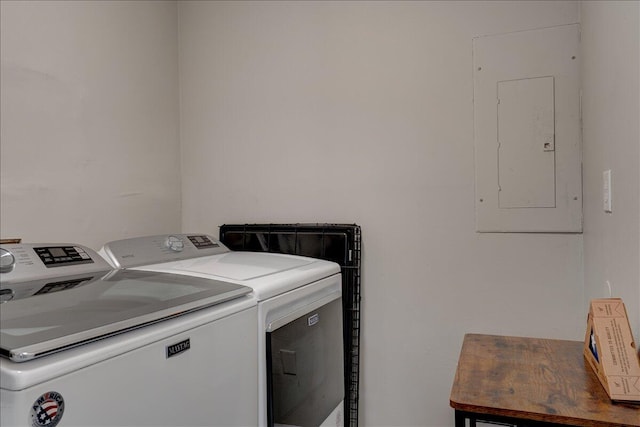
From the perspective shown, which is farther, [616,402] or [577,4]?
[577,4]

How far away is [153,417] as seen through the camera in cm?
93

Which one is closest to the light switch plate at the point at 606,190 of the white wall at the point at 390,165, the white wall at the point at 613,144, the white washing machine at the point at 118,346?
the white wall at the point at 613,144

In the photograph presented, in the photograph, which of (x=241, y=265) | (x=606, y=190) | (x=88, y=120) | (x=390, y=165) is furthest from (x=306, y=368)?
(x=88, y=120)

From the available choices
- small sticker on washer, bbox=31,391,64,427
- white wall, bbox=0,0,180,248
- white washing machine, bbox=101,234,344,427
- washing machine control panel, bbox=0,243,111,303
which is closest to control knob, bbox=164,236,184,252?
→ white washing machine, bbox=101,234,344,427

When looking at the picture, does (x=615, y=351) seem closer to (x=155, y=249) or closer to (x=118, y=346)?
(x=118, y=346)

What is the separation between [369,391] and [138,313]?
1.51 meters

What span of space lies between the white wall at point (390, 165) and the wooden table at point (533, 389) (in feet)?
1.80

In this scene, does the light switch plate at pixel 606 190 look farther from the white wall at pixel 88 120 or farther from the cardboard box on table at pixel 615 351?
the white wall at pixel 88 120

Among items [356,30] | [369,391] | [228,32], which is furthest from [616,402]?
[228,32]

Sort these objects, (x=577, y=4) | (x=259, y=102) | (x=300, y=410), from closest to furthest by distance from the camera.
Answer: (x=300, y=410) → (x=577, y=4) → (x=259, y=102)

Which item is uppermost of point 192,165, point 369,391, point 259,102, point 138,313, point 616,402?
point 259,102

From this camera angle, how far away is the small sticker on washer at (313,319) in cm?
163

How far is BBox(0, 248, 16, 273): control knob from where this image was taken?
1.22 m

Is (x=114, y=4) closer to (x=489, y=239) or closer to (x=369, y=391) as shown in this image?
(x=489, y=239)
